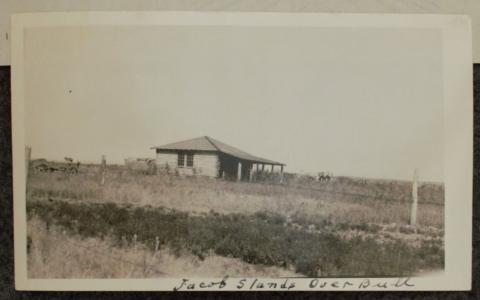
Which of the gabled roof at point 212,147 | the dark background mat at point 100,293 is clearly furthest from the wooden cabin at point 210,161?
the dark background mat at point 100,293

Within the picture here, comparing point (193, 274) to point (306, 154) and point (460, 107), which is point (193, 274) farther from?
point (460, 107)

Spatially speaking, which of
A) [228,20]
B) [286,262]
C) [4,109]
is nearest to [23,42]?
[4,109]

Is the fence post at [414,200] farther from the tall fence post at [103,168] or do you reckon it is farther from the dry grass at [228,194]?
the tall fence post at [103,168]

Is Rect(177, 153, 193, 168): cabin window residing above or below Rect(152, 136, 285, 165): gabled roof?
below

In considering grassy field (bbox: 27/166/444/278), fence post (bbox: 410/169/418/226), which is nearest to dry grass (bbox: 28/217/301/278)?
grassy field (bbox: 27/166/444/278)

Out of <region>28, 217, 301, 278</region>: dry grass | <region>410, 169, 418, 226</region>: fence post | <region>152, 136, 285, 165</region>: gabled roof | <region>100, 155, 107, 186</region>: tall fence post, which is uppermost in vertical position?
<region>152, 136, 285, 165</region>: gabled roof

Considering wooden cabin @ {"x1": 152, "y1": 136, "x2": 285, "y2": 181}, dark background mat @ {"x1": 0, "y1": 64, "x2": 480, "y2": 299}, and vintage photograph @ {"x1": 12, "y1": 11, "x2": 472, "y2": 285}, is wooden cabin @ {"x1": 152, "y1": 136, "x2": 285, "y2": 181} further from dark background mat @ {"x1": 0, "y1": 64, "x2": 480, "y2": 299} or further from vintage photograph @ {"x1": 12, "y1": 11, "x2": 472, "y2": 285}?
dark background mat @ {"x1": 0, "y1": 64, "x2": 480, "y2": 299}
